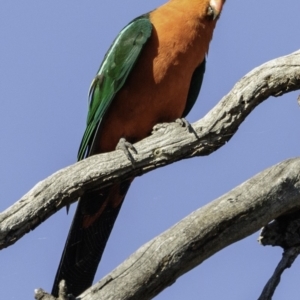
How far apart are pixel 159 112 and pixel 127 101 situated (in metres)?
0.25

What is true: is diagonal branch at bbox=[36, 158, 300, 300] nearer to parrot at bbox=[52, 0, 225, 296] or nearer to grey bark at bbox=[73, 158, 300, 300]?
grey bark at bbox=[73, 158, 300, 300]

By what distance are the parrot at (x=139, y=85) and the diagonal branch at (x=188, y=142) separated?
0.75 metres

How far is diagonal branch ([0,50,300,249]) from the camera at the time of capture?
3.63 m

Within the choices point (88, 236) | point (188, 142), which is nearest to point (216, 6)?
point (188, 142)

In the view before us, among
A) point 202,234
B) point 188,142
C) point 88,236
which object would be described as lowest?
point 202,234

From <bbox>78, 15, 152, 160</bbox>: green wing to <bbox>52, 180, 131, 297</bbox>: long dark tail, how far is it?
383 mm

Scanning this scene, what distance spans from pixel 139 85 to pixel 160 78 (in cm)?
17

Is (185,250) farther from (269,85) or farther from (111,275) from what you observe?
(269,85)

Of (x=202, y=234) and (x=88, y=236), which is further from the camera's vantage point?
(x=88, y=236)

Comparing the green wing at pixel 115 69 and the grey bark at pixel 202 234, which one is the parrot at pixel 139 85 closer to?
the green wing at pixel 115 69

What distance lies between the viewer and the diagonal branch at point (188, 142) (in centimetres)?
363

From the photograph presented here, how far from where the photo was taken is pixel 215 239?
11.6ft

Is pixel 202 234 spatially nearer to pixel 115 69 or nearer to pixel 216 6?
pixel 115 69

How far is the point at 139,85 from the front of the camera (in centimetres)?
466
